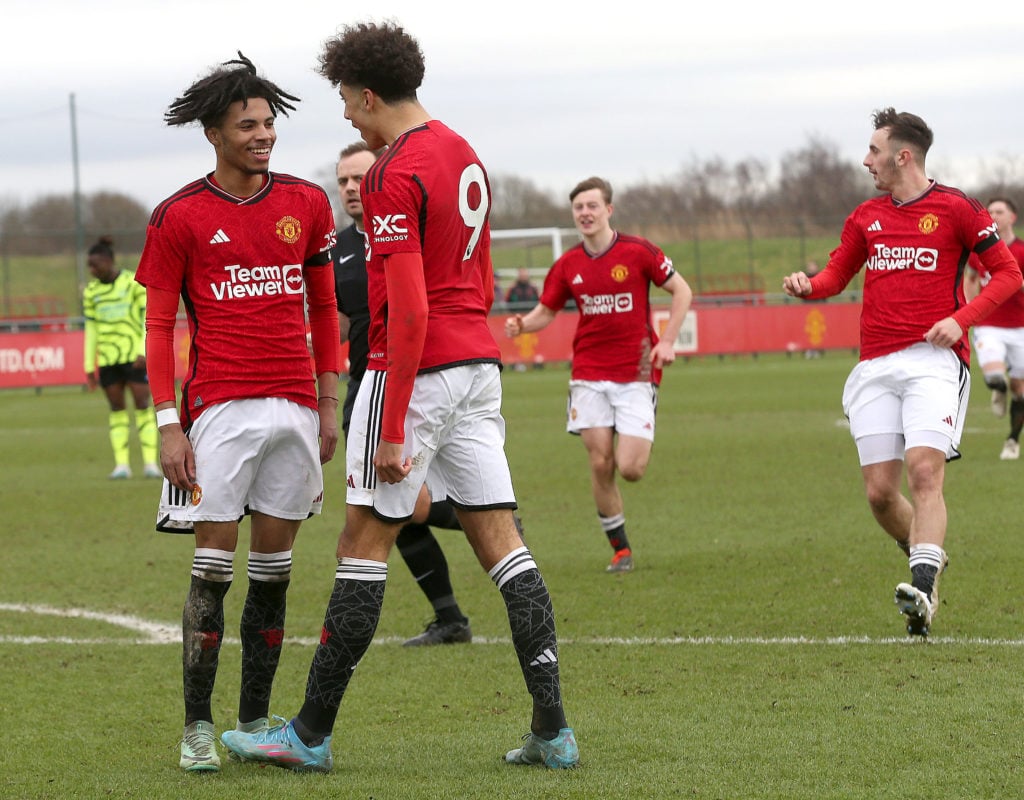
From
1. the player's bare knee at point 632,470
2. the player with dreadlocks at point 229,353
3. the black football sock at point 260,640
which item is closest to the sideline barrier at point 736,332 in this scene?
the player's bare knee at point 632,470

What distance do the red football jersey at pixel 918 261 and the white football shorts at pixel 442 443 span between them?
2.94m

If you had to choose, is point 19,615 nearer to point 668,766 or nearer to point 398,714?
point 398,714

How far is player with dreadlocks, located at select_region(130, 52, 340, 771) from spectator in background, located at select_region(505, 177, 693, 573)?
183 inches

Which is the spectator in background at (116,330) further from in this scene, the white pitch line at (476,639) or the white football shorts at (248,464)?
the white football shorts at (248,464)

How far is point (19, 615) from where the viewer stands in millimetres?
8078

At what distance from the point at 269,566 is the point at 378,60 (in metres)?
1.69

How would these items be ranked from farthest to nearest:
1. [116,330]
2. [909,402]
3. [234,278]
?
[116,330], [909,402], [234,278]

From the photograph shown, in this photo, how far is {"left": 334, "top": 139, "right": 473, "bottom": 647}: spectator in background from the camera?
7.09 meters

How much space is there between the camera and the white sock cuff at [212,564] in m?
4.83

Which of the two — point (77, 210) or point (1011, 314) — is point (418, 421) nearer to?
point (1011, 314)

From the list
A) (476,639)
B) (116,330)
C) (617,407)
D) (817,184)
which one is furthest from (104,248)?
(817,184)

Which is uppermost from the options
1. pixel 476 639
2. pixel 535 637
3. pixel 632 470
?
pixel 535 637

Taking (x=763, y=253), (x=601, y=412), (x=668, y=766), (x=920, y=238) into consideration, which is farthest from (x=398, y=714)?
(x=763, y=253)

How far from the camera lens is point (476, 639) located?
23.6 ft
